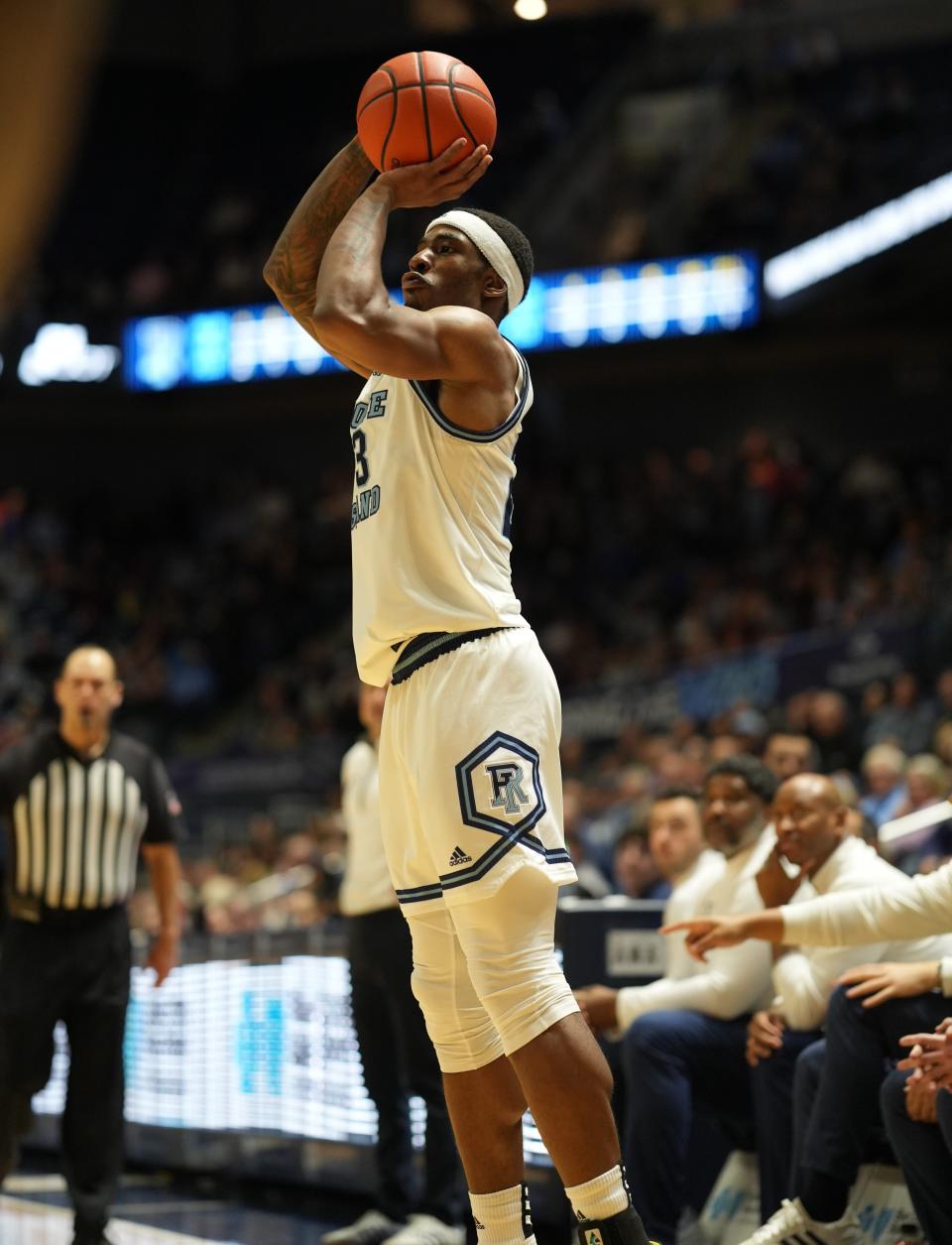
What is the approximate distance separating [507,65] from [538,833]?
871 inches

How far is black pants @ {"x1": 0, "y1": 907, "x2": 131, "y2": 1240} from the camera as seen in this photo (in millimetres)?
5152

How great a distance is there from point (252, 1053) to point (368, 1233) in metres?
1.43

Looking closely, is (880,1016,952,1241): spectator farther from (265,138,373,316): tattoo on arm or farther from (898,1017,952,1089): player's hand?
(265,138,373,316): tattoo on arm

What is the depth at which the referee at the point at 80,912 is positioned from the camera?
5.18 metres

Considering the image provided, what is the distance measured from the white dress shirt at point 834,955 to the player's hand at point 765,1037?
0.06 metres

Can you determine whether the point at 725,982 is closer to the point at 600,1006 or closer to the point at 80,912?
the point at 600,1006

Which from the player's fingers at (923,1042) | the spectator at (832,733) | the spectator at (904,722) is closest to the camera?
the player's fingers at (923,1042)

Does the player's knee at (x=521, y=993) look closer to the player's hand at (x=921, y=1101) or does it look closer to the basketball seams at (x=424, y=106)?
the player's hand at (x=921, y=1101)

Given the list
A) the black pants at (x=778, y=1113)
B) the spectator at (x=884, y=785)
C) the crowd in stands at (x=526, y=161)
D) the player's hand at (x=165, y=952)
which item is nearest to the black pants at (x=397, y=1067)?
the player's hand at (x=165, y=952)

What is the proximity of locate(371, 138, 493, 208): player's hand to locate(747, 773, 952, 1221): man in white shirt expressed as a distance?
6.54ft

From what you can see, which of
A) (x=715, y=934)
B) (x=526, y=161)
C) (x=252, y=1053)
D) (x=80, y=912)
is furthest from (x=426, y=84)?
(x=526, y=161)

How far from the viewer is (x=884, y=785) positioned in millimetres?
8734

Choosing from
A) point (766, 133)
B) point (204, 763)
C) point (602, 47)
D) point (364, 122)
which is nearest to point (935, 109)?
point (766, 133)

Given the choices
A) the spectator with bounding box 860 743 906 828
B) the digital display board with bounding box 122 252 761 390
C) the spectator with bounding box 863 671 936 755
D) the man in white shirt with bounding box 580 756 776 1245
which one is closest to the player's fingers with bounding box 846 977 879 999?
the man in white shirt with bounding box 580 756 776 1245
